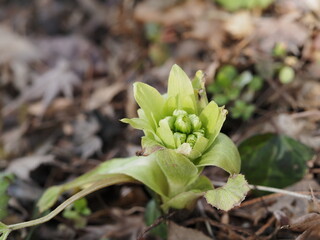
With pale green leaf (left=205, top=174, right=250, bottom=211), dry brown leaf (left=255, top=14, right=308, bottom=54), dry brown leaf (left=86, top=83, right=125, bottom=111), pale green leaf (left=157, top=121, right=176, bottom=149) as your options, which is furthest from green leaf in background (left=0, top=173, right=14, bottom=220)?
dry brown leaf (left=255, top=14, right=308, bottom=54)

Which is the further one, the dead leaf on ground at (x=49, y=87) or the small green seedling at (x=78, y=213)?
the dead leaf on ground at (x=49, y=87)

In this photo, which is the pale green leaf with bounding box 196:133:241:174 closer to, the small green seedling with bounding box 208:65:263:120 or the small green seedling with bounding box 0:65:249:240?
the small green seedling with bounding box 0:65:249:240

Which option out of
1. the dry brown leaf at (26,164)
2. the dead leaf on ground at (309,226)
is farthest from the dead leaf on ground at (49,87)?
the dead leaf on ground at (309,226)

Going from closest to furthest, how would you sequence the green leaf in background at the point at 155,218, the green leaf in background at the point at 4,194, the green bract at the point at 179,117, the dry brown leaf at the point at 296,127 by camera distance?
the green bract at the point at 179,117
the green leaf in background at the point at 4,194
the green leaf in background at the point at 155,218
the dry brown leaf at the point at 296,127

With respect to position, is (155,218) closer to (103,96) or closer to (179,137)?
(179,137)

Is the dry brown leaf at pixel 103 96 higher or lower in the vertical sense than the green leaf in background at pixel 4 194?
lower

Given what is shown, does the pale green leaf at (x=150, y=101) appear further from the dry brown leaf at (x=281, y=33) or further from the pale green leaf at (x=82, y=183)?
the dry brown leaf at (x=281, y=33)

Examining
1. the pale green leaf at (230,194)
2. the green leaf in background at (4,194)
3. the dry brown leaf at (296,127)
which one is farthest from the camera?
the dry brown leaf at (296,127)

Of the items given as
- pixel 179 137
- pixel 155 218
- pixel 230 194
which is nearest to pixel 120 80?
pixel 155 218
